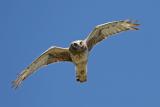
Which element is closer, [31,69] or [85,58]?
[85,58]

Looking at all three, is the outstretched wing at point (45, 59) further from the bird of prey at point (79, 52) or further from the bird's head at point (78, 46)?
the bird's head at point (78, 46)

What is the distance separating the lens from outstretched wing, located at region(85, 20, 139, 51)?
2575 cm

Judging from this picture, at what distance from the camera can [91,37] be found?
2581 cm

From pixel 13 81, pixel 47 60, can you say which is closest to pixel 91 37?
pixel 47 60

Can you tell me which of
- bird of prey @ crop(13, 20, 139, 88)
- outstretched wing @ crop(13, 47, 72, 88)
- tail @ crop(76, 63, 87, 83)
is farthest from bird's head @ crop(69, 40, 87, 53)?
outstretched wing @ crop(13, 47, 72, 88)

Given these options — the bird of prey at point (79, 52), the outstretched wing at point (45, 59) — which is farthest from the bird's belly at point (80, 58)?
the outstretched wing at point (45, 59)

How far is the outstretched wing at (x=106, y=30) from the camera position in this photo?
2575 centimetres

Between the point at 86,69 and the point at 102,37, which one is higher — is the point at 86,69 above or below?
below

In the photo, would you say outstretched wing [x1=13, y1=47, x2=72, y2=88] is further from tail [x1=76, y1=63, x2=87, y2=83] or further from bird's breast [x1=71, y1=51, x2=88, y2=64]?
tail [x1=76, y1=63, x2=87, y2=83]

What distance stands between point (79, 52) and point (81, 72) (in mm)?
820

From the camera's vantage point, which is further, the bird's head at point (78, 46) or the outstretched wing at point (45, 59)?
the outstretched wing at point (45, 59)

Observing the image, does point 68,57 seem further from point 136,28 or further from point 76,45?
point 136,28

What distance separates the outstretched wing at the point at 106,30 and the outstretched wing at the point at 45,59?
1.12 meters

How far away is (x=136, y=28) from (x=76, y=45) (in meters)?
2.78
